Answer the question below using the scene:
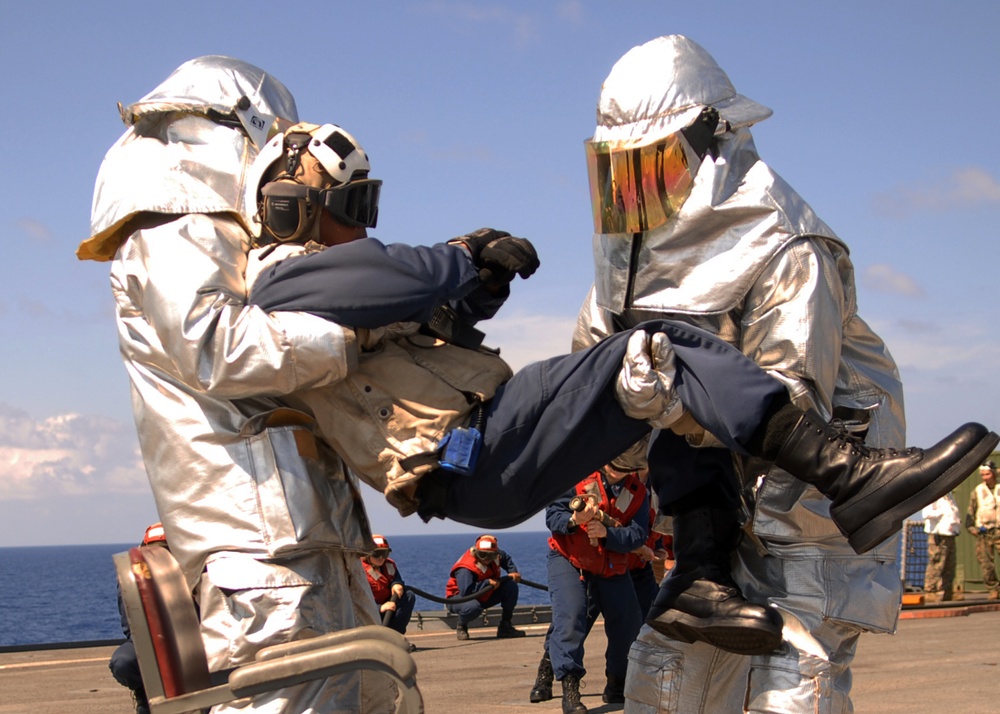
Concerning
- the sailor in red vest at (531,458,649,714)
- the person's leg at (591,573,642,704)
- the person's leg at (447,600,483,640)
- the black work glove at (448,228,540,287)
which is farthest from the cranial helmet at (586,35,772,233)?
the person's leg at (447,600,483,640)

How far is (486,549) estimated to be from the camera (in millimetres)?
13297

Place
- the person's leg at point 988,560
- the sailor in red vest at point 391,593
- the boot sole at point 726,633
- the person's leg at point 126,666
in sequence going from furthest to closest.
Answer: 1. the person's leg at point 988,560
2. the sailor in red vest at point 391,593
3. the person's leg at point 126,666
4. the boot sole at point 726,633

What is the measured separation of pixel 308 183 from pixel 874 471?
182 centimetres

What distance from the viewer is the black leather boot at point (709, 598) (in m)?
3.82

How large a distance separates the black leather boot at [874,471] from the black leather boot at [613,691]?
489cm

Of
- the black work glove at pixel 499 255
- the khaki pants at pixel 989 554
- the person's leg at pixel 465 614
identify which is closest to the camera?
the black work glove at pixel 499 255

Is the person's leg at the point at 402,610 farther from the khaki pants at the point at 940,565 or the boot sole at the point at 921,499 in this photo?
the boot sole at the point at 921,499

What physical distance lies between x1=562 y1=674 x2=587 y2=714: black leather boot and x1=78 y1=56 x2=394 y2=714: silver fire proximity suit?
13.3 ft

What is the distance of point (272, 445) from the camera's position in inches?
140

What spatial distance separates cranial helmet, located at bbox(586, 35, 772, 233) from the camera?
13.2 ft

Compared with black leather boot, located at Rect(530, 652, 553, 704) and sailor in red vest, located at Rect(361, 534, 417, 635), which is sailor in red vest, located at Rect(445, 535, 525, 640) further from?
black leather boot, located at Rect(530, 652, 553, 704)

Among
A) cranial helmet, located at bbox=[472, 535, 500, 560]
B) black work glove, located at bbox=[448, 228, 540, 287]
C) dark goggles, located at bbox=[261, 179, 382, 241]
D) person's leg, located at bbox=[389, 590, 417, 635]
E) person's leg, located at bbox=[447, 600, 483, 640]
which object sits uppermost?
dark goggles, located at bbox=[261, 179, 382, 241]

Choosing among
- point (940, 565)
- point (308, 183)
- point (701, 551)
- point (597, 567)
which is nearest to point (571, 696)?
point (597, 567)

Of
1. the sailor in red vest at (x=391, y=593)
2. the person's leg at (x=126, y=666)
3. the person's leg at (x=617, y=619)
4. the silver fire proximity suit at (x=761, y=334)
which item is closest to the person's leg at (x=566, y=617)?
the person's leg at (x=617, y=619)
